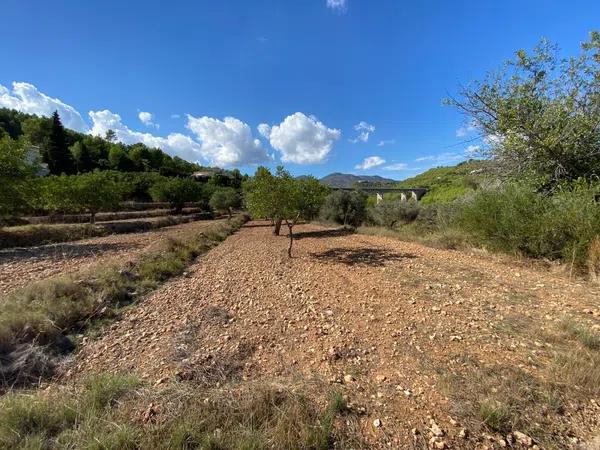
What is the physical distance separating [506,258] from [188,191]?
44509 millimetres

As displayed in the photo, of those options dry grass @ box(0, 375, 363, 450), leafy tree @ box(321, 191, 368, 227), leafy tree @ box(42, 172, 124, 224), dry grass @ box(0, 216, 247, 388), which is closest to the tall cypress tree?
leafy tree @ box(42, 172, 124, 224)

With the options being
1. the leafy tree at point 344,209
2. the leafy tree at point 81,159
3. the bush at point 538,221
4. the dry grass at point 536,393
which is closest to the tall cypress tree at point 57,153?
the leafy tree at point 81,159

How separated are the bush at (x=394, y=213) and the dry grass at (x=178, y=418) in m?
22.8

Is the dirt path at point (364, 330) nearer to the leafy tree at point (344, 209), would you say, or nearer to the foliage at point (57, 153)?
the leafy tree at point (344, 209)

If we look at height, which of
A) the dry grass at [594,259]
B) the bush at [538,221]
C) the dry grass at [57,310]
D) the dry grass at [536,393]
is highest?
the bush at [538,221]

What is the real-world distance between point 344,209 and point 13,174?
2380cm

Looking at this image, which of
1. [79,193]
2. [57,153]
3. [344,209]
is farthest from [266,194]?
[57,153]

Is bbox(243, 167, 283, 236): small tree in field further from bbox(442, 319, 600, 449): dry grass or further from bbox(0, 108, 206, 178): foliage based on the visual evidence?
bbox(0, 108, 206, 178): foliage

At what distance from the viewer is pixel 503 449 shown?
2586mm

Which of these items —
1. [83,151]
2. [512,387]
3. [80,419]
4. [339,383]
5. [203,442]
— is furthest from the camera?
[83,151]

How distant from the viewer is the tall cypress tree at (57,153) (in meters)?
52.1

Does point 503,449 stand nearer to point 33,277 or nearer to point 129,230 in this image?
point 33,277

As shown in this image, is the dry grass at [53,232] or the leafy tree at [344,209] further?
the leafy tree at [344,209]

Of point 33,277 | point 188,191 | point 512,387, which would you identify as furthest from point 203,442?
point 188,191
